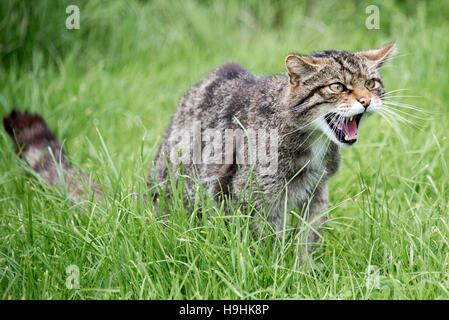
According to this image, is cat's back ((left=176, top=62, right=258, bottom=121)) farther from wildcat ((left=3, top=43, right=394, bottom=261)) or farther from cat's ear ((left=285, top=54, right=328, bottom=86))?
cat's ear ((left=285, top=54, right=328, bottom=86))

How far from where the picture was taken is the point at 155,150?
13.8ft

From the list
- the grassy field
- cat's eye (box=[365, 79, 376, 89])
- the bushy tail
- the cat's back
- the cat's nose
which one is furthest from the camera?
the bushy tail

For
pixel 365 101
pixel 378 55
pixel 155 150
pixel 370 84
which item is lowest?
pixel 155 150

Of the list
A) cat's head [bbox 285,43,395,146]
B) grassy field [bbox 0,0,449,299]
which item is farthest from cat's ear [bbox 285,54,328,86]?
grassy field [bbox 0,0,449,299]

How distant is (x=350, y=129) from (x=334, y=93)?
22 cm

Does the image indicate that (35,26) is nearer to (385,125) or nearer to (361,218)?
(385,125)

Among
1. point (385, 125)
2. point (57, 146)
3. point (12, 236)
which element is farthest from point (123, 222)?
point (385, 125)

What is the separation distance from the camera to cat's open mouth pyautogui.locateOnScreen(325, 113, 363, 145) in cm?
290

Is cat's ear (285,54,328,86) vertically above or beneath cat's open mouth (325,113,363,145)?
above

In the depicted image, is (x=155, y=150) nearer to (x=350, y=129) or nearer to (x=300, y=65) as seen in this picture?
(x=300, y=65)

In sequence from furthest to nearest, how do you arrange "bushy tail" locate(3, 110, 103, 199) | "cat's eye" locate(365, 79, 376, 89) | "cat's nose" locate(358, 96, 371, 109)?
"bushy tail" locate(3, 110, 103, 199) → "cat's eye" locate(365, 79, 376, 89) → "cat's nose" locate(358, 96, 371, 109)

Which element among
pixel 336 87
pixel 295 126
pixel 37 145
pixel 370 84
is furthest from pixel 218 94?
pixel 37 145

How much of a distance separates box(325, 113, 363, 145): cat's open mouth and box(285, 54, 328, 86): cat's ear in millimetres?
265

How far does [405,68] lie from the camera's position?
539 centimetres
